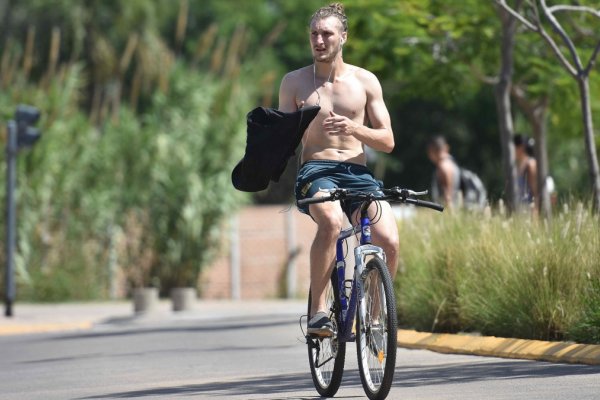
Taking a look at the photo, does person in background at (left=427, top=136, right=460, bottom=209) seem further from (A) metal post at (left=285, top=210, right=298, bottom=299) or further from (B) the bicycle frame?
(B) the bicycle frame

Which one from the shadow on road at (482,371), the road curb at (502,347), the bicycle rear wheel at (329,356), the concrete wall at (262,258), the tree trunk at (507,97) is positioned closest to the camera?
the bicycle rear wheel at (329,356)

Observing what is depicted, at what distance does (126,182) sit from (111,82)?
13.3 metres

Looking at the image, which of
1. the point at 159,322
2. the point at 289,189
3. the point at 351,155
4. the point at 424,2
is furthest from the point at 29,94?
the point at 289,189

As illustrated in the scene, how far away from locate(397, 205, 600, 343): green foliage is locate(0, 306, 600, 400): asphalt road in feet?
1.74

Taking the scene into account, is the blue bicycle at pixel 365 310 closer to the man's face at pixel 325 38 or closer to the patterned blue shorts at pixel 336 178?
the patterned blue shorts at pixel 336 178

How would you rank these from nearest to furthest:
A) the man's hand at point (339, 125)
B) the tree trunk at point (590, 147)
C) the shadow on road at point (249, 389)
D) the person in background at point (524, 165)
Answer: the man's hand at point (339, 125) < the shadow on road at point (249, 389) < the tree trunk at point (590, 147) < the person in background at point (524, 165)

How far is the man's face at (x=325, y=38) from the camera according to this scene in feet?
28.3

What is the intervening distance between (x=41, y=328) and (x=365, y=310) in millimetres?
10708

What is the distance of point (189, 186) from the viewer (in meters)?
24.3

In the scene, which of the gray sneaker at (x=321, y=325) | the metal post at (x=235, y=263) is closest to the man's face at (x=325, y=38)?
the gray sneaker at (x=321, y=325)

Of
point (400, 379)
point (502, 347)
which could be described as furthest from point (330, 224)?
point (502, 347)

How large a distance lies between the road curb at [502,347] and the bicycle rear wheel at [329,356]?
192cm

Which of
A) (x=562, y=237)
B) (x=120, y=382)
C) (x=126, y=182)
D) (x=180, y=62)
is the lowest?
(x=120, y=382)

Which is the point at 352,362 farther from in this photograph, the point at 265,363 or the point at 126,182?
the point at 126,182
